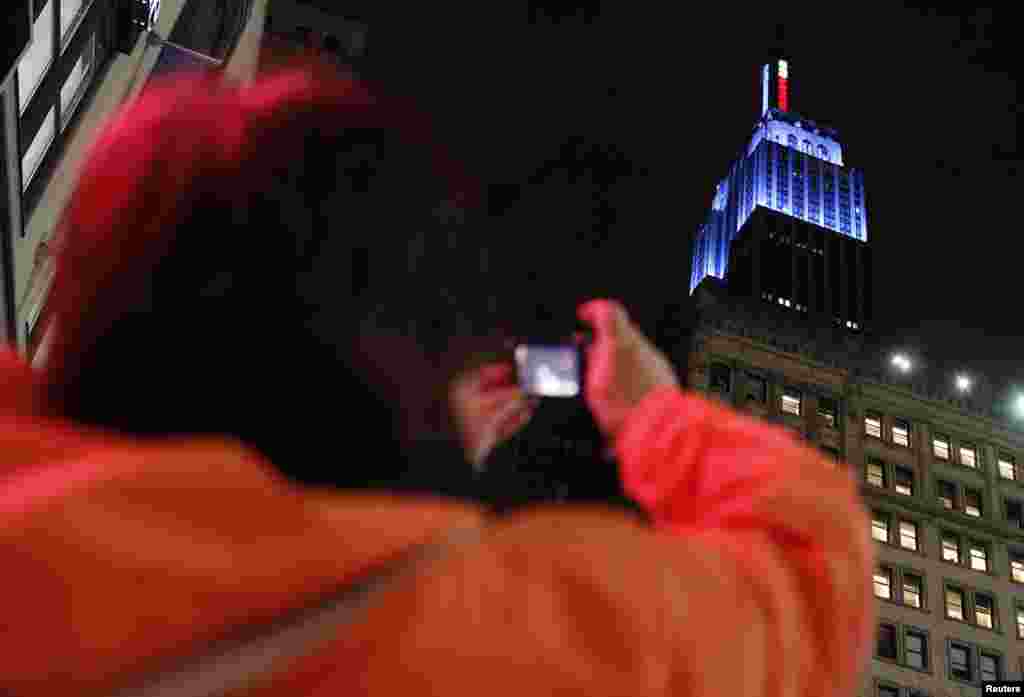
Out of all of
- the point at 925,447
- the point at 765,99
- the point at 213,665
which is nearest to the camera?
the point at 213,665

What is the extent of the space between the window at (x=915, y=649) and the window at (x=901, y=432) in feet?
41.6

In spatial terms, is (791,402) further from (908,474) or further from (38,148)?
(38,148)

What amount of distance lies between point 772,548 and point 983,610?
185ft

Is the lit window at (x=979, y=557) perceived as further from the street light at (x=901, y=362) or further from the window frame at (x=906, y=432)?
the street light at (x=901, y=362)

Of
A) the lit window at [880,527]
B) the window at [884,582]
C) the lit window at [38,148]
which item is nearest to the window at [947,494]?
the lit window at [880,527]

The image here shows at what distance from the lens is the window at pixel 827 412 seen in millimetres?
57812

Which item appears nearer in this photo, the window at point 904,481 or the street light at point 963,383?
the window at point 904,481

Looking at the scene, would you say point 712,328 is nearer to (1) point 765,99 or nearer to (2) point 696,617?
(2) point 696,617

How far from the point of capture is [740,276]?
9338 centimetres

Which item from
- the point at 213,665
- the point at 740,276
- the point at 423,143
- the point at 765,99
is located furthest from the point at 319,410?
the point at 765,99

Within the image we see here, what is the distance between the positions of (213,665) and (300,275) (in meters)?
0.58

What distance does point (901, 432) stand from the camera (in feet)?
193

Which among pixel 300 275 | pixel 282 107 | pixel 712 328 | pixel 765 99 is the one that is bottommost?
pixel 300 275

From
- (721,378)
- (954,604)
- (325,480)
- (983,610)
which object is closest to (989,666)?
(983,610)
